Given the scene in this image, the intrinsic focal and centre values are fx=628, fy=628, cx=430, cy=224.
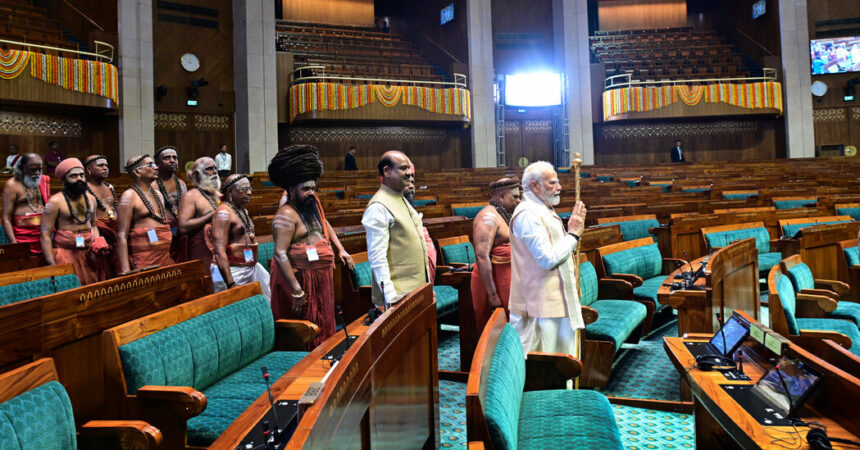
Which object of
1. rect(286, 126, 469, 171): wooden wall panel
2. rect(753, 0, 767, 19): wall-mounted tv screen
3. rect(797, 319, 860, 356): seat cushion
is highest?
rect(753, 0, 767, 19): wall-mounted tv screen

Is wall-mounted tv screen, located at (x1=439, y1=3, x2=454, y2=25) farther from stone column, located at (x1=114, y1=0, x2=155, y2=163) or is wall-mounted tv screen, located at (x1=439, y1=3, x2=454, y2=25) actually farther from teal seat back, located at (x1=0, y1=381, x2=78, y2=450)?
teal seat back, located at (x1=0, y1=381, x2=78, y2=450)

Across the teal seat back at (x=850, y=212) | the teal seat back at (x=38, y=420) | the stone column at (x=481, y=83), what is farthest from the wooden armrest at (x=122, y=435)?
the stone column at (x=481, y=83)

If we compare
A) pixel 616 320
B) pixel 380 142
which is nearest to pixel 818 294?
pixel 616 320

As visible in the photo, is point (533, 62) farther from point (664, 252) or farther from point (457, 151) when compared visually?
point (664, 252)

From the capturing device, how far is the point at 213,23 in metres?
15.0

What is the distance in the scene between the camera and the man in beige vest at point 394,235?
294cm

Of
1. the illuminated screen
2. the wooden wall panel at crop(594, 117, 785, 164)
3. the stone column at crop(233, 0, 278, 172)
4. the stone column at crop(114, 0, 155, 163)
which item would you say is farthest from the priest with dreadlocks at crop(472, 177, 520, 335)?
the wooden wall panel at crop(594, 117, 785, 164)

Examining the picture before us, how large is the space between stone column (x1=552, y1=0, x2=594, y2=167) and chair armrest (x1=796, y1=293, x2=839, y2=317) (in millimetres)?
13474

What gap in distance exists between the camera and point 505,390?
71.5 inches

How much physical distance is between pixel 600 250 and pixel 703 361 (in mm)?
2509

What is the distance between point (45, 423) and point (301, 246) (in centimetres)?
164

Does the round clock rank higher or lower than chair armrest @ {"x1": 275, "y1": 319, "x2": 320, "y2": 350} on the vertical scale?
higher

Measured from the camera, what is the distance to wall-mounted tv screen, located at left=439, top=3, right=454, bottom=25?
17627mm

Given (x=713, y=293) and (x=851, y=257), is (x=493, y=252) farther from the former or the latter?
(x=851, y=257)
